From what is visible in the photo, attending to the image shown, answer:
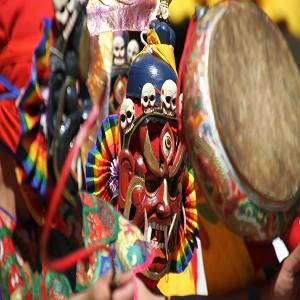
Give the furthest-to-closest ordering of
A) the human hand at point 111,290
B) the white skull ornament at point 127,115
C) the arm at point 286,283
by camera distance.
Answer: the white skull ornament at point 127,115 → the arm at point 286,283 → the human hand at point 111,290

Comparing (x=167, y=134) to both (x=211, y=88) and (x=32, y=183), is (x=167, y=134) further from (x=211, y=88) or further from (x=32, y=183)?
(x=32, y=183)

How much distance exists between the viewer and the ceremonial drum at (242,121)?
165 cm

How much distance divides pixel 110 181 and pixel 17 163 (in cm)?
138

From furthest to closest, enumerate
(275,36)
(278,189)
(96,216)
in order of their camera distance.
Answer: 1. (275,36)
2. (278,189)
3. (96,216)

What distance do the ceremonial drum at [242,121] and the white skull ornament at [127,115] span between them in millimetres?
751

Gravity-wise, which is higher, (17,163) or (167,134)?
(17,163)

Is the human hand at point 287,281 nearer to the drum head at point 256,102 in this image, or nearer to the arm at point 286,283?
the arm at point 286,283

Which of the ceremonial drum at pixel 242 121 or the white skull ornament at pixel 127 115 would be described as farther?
the white skull ornament at pixel 127 115

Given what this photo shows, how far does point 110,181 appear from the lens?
9.10ft

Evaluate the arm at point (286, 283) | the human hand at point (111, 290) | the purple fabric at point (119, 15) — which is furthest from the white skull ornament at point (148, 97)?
the human hand at point (111, 290)

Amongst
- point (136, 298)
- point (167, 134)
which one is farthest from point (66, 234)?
point (167, 134)

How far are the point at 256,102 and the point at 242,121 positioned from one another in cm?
9

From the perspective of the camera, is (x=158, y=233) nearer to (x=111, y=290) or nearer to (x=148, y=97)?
(x=148, y=97)

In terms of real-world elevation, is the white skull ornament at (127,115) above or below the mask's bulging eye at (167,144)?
above
